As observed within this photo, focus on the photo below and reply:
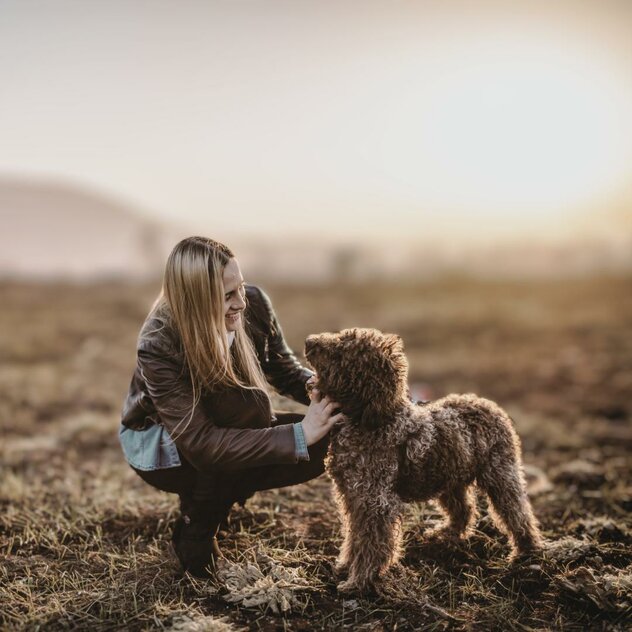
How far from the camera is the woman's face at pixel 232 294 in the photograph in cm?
389

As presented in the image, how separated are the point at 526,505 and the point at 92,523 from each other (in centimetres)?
351

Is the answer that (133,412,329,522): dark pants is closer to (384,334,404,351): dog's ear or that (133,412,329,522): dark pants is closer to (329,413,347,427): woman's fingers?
(329,413,347,427): woman's fingers

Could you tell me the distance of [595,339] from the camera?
752 inches

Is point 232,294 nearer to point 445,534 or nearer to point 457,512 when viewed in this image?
point 457,512

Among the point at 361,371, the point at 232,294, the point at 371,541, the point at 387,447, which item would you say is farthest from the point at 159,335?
the point at 371,541

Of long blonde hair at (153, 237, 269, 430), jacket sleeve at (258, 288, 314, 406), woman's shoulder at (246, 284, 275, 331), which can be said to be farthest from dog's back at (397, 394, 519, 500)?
woman's shoulder at (246, 284, 275, 331)

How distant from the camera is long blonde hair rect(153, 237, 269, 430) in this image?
376cm

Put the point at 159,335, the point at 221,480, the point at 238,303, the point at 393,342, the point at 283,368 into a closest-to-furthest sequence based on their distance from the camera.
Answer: the point at 393,342
the point at 159,335
the point at 238,303
the point at 221,480
the point at 283,368

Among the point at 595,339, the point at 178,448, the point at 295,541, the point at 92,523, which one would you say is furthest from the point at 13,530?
the point at 595,339

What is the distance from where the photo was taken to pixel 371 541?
380cm

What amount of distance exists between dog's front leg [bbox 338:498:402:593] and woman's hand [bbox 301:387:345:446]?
51 cm

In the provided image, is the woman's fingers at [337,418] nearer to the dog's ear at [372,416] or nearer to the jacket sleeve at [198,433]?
the dog's ear at [372,416]

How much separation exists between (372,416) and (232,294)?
3.98 feet

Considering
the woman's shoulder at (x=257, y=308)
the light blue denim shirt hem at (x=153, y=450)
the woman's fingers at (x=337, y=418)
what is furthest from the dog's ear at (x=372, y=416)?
the light blue denim shirt hem at (x=153, y=450)
